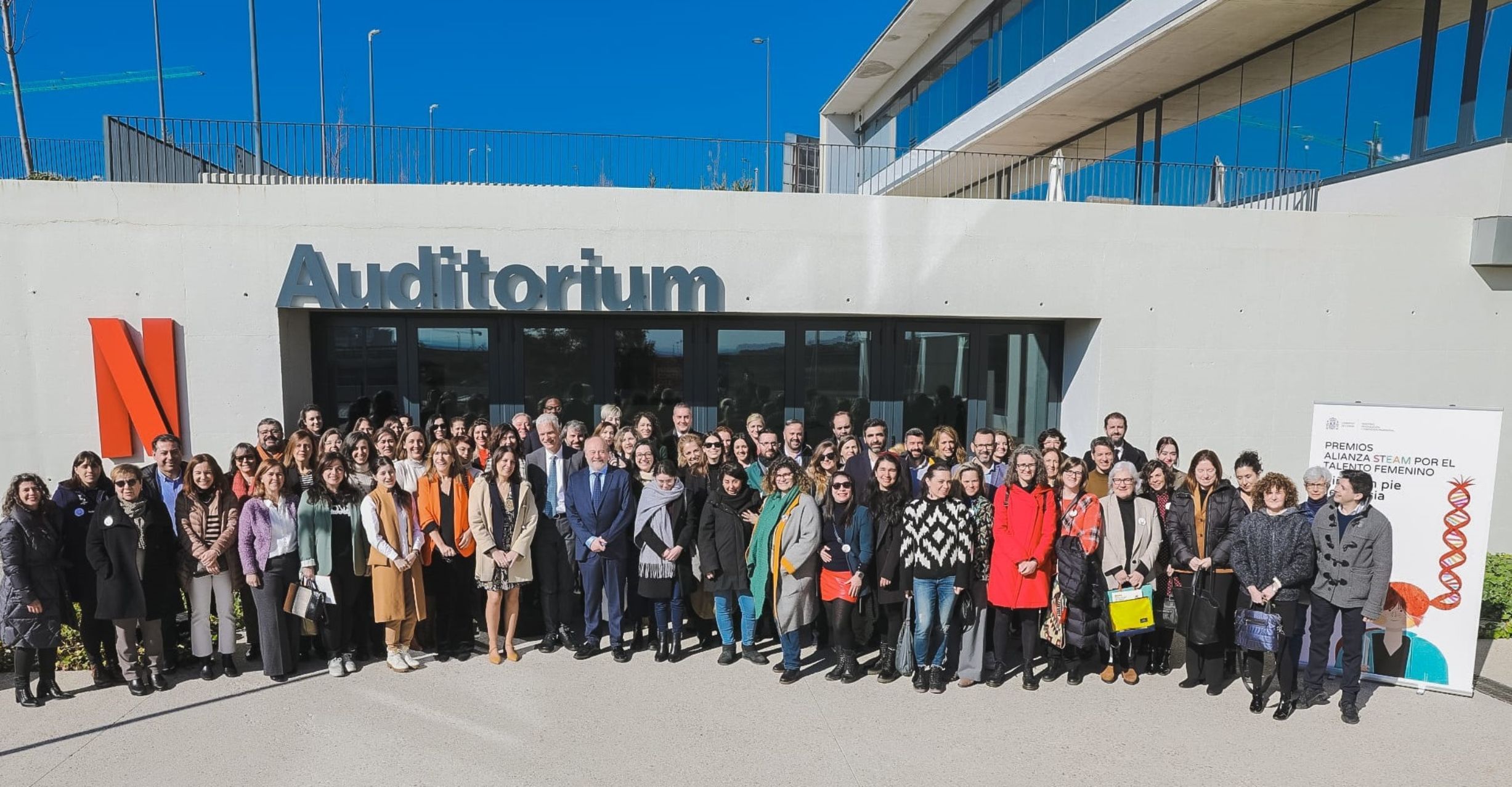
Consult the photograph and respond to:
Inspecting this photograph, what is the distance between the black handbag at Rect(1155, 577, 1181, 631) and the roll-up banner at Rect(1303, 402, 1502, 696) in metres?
1.17

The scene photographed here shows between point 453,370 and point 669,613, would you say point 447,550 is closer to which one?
point 669,613

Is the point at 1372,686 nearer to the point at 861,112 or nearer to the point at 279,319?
the point at 279,319

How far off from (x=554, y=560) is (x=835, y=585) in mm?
2294

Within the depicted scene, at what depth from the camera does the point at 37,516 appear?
205 inches

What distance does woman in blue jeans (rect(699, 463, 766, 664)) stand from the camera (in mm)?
5922

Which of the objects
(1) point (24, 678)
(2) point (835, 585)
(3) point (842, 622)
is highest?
(2) point (835, 585)

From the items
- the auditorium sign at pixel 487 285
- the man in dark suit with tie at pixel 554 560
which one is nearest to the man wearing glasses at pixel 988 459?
the man in dark suit with tie at pixel 554 560

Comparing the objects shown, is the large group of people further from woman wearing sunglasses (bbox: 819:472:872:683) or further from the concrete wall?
the concrete wall

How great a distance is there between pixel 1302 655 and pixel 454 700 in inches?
252

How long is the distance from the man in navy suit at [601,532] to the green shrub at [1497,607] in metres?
7.48

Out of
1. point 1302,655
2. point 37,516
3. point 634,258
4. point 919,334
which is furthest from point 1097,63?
point 37,516

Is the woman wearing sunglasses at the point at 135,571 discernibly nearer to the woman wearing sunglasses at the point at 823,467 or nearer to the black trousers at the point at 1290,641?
the woman wearing sunglasses at the point at 823,467

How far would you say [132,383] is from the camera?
8703 mm

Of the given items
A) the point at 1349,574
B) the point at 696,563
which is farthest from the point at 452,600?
the point at 1349,574
